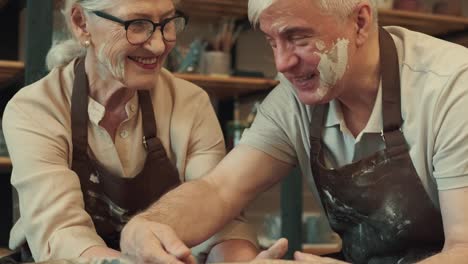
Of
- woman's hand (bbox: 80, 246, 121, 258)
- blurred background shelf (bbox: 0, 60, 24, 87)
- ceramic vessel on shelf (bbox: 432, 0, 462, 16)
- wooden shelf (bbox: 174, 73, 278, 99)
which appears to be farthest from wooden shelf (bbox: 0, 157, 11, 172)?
ceramic vessel on shelf (bbox: 432, 0, 462, 16)

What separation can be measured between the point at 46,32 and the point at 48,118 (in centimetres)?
100

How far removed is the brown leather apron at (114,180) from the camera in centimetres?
162

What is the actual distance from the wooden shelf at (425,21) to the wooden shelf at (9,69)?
165cm

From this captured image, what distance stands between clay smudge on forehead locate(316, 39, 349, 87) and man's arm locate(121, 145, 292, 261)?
0.87 feet

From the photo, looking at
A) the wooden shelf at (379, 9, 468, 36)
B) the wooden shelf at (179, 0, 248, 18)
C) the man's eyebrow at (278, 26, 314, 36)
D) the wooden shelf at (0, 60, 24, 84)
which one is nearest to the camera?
the man's eyebrow at (278, 26, 314, 36)

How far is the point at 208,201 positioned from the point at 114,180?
0.30 metres

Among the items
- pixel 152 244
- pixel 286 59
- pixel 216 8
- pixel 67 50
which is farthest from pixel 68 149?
pixel 216 8

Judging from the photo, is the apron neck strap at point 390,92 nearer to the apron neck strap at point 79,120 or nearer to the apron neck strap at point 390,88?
the apron neck strap at point 390,88

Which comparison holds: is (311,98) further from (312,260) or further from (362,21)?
(312,260)

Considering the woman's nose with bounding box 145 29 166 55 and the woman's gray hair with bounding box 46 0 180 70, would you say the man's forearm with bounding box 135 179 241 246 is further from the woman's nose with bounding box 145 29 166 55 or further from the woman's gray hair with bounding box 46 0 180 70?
the woman's gray hair with bounding box 46 0 180 70

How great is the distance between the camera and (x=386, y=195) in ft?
4.35

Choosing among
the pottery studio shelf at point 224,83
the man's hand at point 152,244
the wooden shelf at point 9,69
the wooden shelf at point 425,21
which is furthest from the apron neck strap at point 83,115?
the wooden shelf at point 425,21

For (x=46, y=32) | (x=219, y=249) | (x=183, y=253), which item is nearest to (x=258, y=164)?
(x=219, y=249)

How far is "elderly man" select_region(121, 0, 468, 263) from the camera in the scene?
1.23 m
